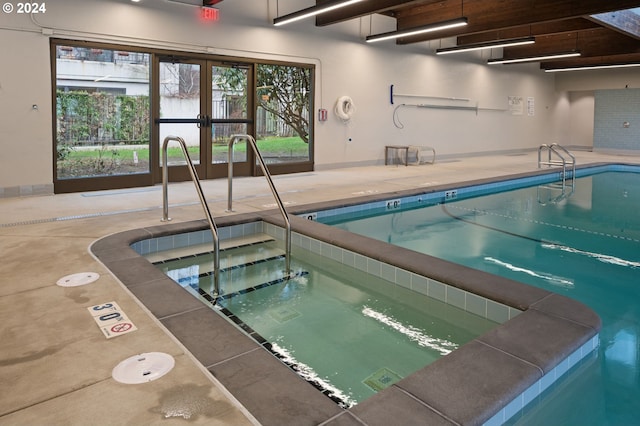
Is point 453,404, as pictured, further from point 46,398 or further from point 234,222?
point 234,222

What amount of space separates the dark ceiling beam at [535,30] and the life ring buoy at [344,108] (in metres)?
3.18

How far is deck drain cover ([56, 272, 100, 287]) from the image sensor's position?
2.73m

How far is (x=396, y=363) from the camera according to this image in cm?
229

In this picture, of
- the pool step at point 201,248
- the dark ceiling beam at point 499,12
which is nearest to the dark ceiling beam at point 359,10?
the dark ceiling beam at point 499,12

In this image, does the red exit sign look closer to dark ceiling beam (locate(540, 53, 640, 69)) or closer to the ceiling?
the ceiling

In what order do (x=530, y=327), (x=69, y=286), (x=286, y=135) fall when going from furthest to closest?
(x=286, y=135)
(x=69, y=286)
(x=530, y=327)

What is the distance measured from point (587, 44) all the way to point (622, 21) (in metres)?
2.84

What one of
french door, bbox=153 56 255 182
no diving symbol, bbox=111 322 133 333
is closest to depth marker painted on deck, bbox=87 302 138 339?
no diving symbol, bbox=111 322 133 333

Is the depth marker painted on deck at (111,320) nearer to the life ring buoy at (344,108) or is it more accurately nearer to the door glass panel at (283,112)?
the door glass panel at (283,112)

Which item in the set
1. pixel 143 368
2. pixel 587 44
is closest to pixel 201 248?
pixel 143 368

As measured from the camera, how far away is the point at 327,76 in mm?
8773

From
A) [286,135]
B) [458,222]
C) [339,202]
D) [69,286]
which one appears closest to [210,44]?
[286,135]

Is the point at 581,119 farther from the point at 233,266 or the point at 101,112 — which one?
the point at 233,266

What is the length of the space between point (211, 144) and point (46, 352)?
5679 millimetres
